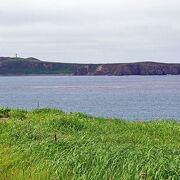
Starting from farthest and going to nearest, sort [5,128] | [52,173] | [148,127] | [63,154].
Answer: [148,127] < [5,128] < [63,154] < [52,173]

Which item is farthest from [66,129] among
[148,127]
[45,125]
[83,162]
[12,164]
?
[83,162]

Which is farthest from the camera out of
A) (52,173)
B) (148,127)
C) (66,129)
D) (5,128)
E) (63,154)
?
(148,127)

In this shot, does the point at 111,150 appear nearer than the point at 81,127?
Yes

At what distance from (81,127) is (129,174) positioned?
972 centimetres

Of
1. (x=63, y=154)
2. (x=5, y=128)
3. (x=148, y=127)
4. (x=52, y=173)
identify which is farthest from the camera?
(x=148, y=127)

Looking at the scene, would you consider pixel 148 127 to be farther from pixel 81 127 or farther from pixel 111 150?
pixel 111 150

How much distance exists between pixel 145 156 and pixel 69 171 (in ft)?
5.70

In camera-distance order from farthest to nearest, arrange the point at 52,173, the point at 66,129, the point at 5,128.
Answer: the point at 66,129 → the point at 5,128 → the point at 52,173

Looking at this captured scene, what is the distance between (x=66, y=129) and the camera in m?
19.1

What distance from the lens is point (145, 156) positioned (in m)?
10.8

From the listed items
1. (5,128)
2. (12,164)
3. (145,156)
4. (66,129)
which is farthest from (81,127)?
(145,156)

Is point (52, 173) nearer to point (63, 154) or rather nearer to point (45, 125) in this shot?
point (63, 154)

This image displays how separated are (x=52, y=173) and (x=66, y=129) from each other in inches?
301

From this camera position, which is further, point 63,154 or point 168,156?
point 63,154
